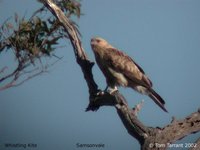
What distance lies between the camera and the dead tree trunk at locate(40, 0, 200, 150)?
2.90 m

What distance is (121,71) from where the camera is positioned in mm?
3775

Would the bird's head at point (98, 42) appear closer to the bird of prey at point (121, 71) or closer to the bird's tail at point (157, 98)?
the bird of prey at point (121, 71)

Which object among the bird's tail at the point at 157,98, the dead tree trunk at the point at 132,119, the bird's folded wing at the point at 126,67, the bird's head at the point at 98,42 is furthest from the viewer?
the bird's head at the point at 98,42

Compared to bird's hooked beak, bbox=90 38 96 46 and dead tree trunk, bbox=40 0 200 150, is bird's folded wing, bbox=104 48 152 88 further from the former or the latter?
dead tree trunk, bbox=40 0 200 150

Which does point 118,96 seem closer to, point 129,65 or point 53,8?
point 129,65

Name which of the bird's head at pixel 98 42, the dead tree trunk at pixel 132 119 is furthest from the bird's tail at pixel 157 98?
the bird's head at pixel 98 42

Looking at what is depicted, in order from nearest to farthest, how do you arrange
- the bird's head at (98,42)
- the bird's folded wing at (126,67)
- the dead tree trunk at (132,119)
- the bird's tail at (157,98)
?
the dead tree trunk at (132,119)
the bird's tail at (157,98)
the bird's folded wing at (126,67)
the bird's head at (98,42)

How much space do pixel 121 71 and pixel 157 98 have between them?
43 cm

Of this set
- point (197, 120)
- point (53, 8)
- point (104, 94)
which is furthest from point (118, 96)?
point (53, 8)

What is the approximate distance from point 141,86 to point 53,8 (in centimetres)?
99

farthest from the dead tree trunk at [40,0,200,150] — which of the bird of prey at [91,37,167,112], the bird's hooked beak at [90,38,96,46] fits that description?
the bird's hooked beak at [90,38,96,46]

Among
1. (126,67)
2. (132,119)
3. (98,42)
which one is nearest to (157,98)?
(126,67)

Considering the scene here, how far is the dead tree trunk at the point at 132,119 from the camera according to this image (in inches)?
114

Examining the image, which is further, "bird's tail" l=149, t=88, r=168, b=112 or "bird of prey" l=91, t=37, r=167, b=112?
"bird of prey" l=91, t=37, r=167, b=112
